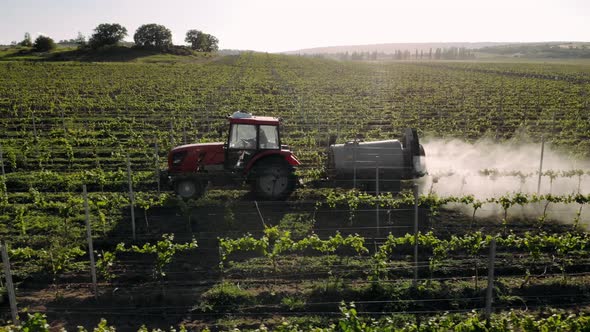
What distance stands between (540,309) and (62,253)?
806 cm

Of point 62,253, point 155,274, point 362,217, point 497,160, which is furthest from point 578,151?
point 62,253

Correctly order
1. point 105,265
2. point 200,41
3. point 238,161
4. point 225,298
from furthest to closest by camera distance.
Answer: point 200,41, point 238,161, point 105,265, point 225,298

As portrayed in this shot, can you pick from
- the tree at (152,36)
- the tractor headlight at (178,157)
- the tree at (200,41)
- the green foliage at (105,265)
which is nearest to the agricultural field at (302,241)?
the green foliage at (105,265)

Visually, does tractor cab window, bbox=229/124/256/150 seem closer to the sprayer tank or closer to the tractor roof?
the tractor roof

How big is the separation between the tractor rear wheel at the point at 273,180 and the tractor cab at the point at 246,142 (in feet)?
1.12

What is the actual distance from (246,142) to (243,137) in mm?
142

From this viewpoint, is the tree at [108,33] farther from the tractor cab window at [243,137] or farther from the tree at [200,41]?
the tractor cab window at [243,137]

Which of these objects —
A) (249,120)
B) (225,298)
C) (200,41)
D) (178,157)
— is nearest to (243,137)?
(249,120)

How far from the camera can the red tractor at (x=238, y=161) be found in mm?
11531

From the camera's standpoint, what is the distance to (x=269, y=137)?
11.7 meters

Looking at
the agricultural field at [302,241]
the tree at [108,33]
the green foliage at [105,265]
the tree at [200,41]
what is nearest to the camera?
the agricultural field at [302,241]

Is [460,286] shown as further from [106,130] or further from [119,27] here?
[119,27]

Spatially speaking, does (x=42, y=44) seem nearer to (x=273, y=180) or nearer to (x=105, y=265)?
(x=273, y=180)

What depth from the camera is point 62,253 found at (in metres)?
8.46
